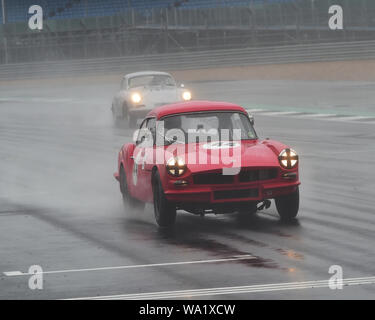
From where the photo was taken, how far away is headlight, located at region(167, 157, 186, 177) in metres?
10.0

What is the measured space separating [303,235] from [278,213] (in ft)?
4.50

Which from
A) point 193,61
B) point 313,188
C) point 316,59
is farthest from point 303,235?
point 193,61

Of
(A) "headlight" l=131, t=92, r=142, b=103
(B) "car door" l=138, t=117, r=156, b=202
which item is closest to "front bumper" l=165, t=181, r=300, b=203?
(B) "car door" l=138, t=117, r=156, b=202

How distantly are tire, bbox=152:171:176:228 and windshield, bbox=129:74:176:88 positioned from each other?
1512 cm

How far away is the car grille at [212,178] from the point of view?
998 cm

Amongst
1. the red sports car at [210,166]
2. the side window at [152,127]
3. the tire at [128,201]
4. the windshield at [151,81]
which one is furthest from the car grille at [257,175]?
the windshield at [151,81]

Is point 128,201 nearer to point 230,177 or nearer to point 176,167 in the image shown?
point 176,167

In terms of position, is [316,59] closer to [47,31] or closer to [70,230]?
[47,31]

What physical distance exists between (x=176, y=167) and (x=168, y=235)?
69 cm

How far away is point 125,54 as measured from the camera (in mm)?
48531

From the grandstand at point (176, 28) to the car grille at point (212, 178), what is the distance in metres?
34.0

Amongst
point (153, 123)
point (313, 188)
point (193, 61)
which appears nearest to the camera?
point (153, 123)

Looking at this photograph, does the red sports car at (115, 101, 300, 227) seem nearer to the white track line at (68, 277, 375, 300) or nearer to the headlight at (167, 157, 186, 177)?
the headlight at (167, 157, 186, 177)

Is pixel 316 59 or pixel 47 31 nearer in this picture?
pixel 316 59
